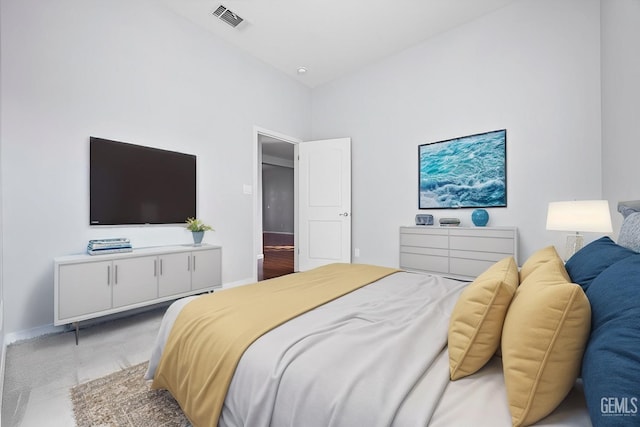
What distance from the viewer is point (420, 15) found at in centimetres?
340

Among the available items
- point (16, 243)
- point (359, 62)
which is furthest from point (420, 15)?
point (16, 243)

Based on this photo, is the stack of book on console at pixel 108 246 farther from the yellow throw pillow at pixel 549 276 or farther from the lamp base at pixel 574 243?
the lamp base at pixel 574 243

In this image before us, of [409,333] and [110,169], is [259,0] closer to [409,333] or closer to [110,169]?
[110,169]

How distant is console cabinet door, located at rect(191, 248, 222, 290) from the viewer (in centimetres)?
303

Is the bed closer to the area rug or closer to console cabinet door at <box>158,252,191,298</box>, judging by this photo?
the area rug

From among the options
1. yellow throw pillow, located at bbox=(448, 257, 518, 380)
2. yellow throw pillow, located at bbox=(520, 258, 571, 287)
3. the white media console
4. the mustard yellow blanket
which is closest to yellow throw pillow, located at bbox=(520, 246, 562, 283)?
yellow throw pillow, located at bbox=(520, 258, 571, 287)

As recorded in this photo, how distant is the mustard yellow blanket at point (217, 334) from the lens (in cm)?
107

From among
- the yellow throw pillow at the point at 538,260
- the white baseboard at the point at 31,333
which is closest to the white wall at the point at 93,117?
the white baseboard at the point at 31,333

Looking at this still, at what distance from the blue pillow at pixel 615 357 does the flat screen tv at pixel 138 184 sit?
3.37m

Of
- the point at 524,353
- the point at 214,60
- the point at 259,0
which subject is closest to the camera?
the point at 524,353

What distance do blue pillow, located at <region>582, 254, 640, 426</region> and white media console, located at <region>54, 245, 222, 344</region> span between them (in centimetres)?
296

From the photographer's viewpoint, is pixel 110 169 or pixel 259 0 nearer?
pixel 110 169

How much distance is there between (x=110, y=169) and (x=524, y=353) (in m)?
3.34

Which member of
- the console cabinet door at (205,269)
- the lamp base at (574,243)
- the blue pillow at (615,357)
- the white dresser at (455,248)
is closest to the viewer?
the blue pillow at (615,357)
